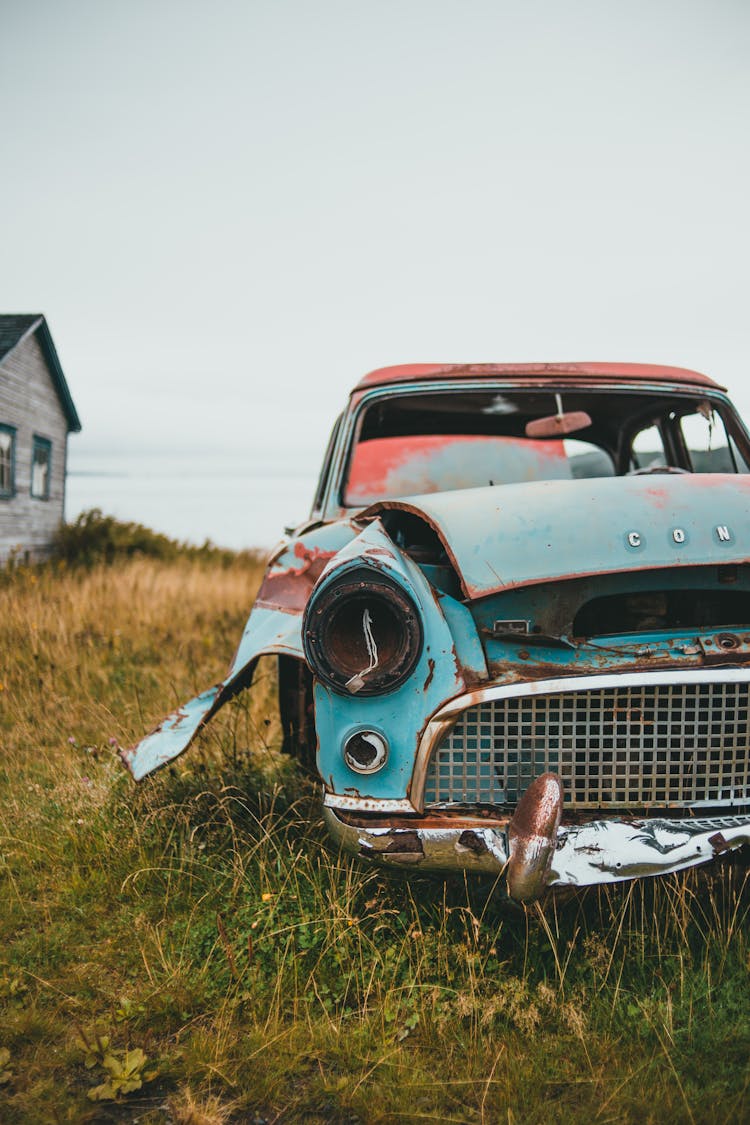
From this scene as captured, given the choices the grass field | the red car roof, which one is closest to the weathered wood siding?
the red car roof

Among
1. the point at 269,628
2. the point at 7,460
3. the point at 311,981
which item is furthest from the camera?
the point at 7,460

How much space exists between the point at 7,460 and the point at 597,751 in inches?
567

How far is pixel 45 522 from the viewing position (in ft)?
52.3

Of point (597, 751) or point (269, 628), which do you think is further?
point (269, 628)

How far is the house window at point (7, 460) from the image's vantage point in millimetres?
13961

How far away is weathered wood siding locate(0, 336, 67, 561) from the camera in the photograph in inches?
552

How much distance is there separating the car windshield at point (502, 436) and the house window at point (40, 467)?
44.7 feet

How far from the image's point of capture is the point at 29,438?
1521cm

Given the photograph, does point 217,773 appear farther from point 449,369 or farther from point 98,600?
point 98,600

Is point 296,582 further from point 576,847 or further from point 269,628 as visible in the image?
point 576,847

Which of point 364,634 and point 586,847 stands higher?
point 364,634

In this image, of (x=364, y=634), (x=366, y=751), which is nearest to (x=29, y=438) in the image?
(x=364, y=634)

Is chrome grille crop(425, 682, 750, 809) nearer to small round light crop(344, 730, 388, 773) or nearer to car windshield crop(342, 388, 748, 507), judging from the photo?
small round light crop(344, 730, 388, 773)

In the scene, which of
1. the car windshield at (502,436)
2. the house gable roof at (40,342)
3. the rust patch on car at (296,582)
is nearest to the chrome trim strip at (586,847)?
the rust patch on car at (296,582)
